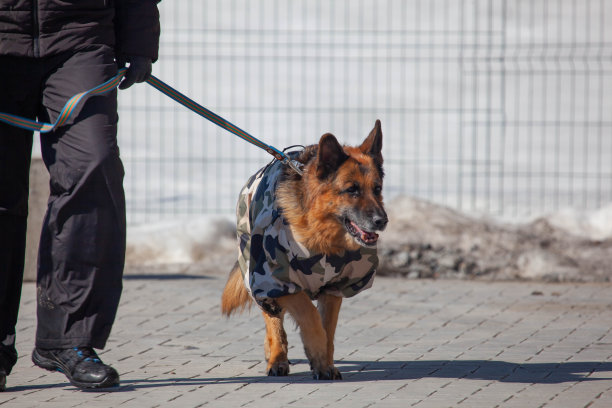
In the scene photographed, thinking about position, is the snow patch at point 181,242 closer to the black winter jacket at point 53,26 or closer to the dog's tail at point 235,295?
the dog's tail at point 235,295

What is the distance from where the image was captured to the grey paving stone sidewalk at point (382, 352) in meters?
4.66

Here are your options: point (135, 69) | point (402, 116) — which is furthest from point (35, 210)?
point (402, 116)

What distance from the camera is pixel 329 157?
5.17 metres

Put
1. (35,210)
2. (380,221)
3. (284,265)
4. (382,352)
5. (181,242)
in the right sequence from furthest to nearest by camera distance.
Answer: (181,242)
(35,210)
(382,352)
(284,265)
(380,221)

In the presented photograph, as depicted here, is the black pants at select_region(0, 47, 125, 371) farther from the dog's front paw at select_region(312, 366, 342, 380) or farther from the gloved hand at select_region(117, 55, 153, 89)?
the dog's front paw at select_region(312, 366, 342, 380)

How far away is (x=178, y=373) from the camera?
529 centimetres

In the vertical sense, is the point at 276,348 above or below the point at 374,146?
below

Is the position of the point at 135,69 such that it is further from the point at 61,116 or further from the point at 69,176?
the point at 69,176

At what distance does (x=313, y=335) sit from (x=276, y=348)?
1.02 feet

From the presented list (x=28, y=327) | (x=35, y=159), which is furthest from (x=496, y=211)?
(x=28, y=327)

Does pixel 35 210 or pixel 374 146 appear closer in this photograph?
pixel 374 146

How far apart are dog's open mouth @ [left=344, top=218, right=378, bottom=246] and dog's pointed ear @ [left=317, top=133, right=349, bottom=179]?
0.96 feet

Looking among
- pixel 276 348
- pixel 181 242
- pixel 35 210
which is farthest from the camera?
pixel 181 242

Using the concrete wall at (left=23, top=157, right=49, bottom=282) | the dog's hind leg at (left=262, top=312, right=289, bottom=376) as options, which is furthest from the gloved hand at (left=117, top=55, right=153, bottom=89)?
the concrete wall at (left=23, top=157, right=49, bottom=282)
